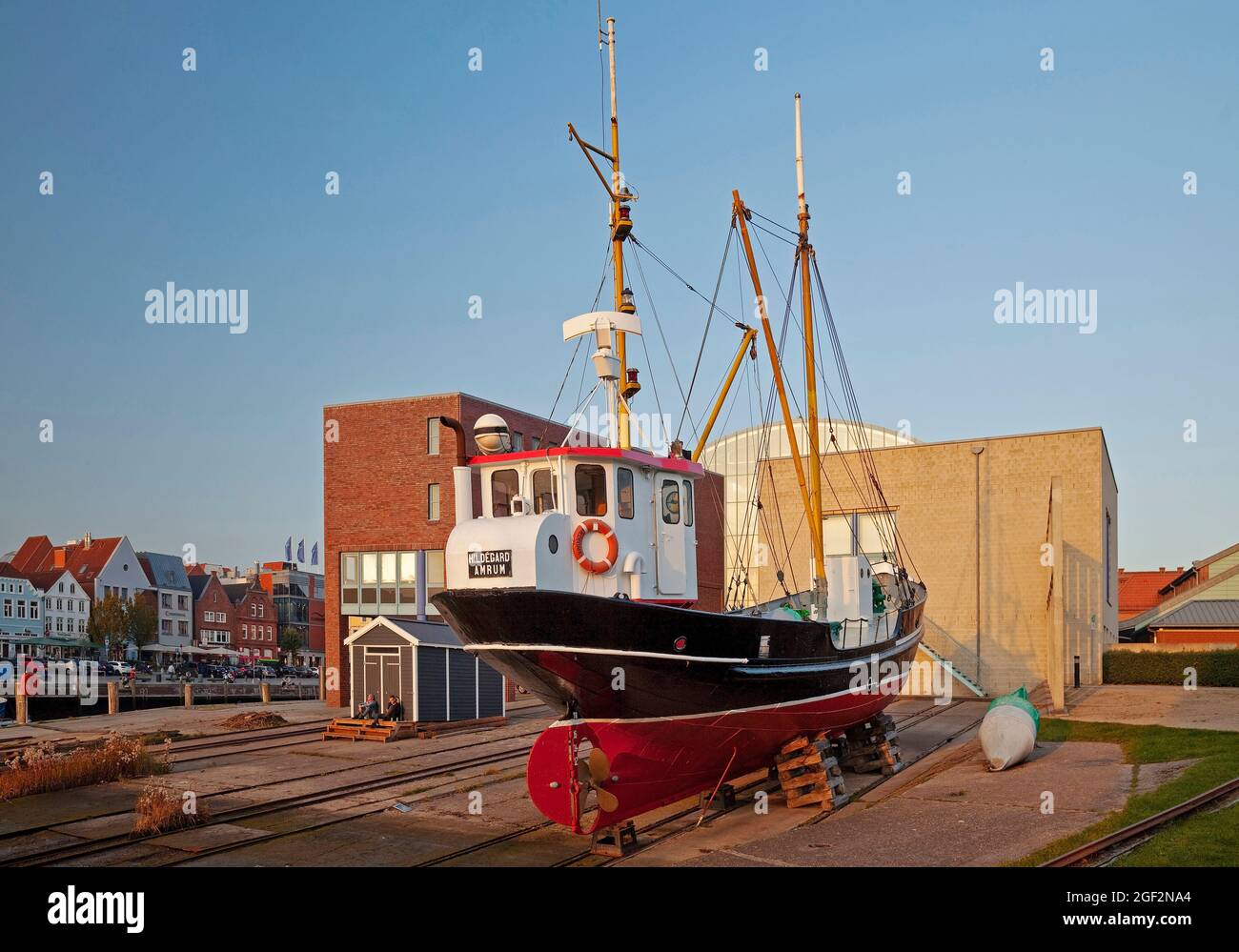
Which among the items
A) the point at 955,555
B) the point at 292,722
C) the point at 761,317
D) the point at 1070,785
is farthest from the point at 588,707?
the point at 955,555

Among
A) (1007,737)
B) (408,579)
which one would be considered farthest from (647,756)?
(408,579)

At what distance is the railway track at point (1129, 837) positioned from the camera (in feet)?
35.6

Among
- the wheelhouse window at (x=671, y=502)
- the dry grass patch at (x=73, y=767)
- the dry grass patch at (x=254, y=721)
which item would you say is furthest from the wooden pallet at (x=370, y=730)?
the wheelhouse window at (x=671, y=502)

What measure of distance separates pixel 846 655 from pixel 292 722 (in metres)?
21.3

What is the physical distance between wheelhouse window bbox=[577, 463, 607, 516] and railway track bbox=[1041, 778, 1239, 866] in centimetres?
726

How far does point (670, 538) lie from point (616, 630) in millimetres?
2863

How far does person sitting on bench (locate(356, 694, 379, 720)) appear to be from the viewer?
26391 millimetres

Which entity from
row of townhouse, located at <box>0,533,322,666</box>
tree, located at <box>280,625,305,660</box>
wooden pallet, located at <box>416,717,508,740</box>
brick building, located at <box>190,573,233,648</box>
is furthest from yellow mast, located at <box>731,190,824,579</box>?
tree, located at <box>280,625,305,660</box>

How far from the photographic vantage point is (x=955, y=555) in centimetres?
3562

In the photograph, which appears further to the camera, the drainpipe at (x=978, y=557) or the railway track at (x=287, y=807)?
the drainpipe at (x=978, y=557)

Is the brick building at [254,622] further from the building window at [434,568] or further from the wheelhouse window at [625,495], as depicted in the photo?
the wheelhouse window at [625,495]

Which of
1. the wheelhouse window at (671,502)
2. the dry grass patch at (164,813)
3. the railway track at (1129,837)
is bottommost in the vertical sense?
the dry grass patch at (164,813)

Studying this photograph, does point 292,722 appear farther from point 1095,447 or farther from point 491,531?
point 1095,447

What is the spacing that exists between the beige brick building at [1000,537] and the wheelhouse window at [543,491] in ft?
64.5
